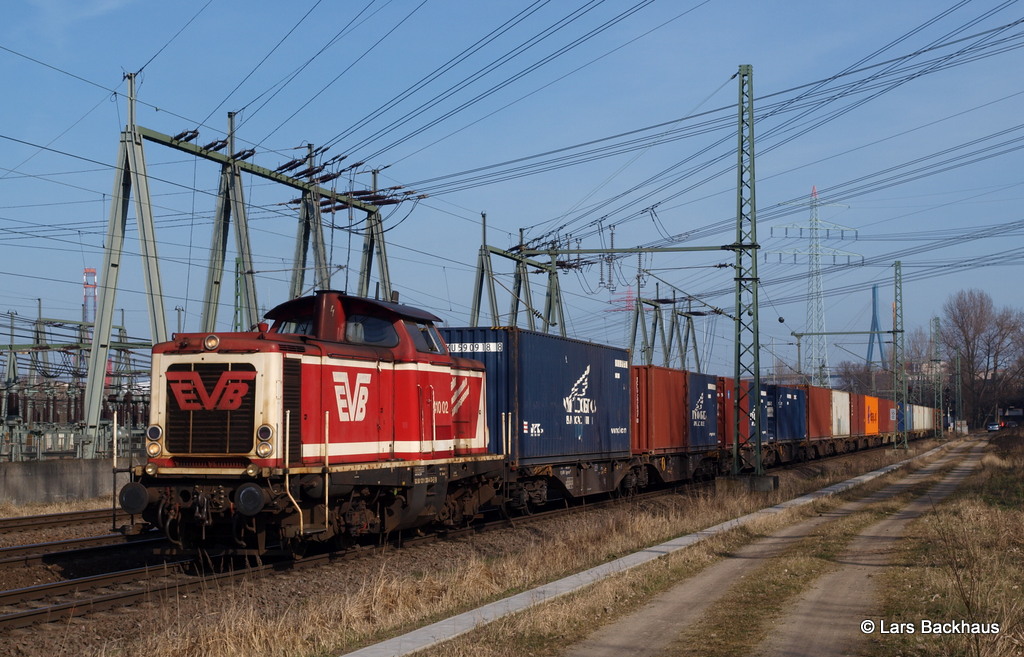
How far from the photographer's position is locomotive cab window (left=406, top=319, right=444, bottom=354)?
15.1 metres

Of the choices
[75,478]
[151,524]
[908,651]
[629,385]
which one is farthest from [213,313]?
[908,651]

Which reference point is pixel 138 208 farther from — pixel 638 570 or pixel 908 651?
pixel 908 651

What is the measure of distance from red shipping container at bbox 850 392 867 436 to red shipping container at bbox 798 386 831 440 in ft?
22.7

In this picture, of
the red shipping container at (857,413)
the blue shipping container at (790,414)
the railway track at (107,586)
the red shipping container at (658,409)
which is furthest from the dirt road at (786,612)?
the red shipping container at (857,413)

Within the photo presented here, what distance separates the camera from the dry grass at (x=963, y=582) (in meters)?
7.61

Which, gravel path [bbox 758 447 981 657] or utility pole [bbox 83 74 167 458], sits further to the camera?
utility pole [bbox 83 74 167 458]

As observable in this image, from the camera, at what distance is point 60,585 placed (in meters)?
11.6

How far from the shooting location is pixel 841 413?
52094 millimetres

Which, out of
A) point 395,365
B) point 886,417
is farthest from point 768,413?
point 886,417

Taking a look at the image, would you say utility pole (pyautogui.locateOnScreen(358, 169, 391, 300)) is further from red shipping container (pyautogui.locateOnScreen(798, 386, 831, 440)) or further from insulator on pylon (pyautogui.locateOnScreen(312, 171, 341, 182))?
red shipping container (pyautogui.locateOnScreen(798, 386, 831, 440))

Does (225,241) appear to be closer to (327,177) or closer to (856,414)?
(327,177)

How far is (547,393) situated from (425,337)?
Result: 16.6 ft

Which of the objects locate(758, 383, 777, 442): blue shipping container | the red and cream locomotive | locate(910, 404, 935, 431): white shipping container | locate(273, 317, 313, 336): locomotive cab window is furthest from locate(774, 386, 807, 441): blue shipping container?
locate(910, 404, 935, 431): white shipping container

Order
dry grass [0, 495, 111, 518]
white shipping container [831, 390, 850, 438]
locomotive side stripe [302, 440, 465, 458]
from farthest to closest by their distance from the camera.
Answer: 1. white shipping container [831, 390, 850, 438]
2. dry grass [0, 495, 111, 518]
3. locomotive side stripe [302, 440, 465, 458]
